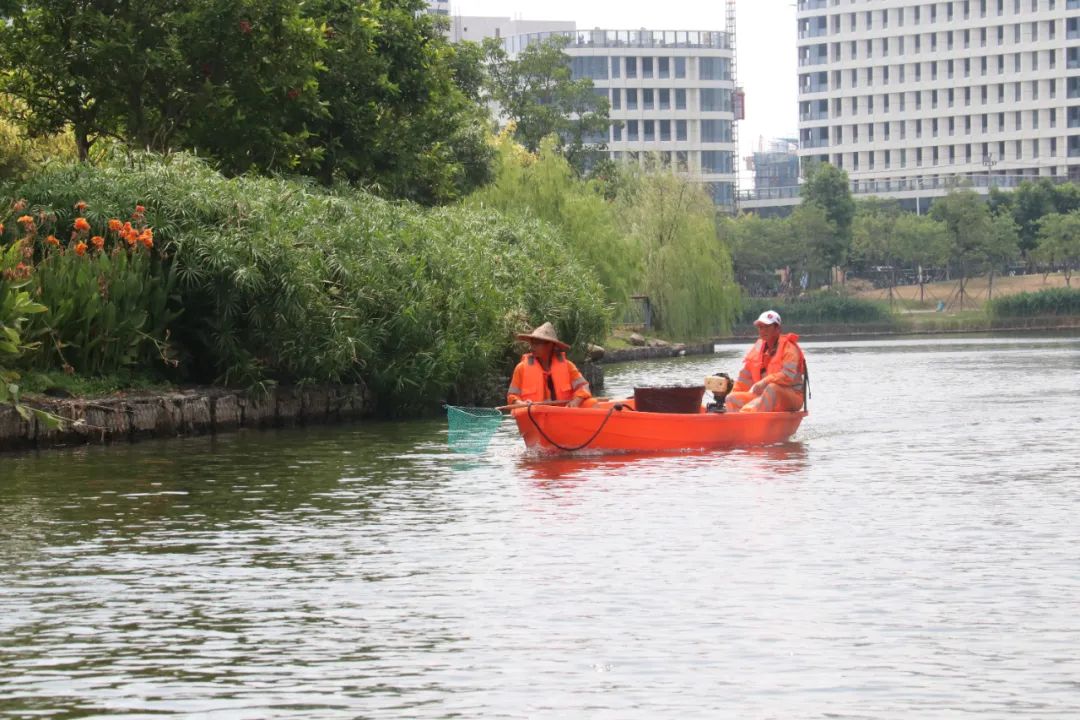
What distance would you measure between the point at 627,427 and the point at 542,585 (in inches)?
379

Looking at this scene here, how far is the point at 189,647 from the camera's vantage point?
33.4ft

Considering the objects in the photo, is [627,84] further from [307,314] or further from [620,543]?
[620,543]

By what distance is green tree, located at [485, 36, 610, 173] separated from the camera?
88.4 meters

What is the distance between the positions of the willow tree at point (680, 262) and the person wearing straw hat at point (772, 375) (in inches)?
1638

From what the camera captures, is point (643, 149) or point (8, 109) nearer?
point (8, 109)

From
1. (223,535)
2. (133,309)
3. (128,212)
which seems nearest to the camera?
(223,535)

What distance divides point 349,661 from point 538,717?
1.63 metres

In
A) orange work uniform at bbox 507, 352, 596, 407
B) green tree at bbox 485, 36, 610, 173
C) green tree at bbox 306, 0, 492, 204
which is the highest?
green tree at bbox 485, 36, 610, 173

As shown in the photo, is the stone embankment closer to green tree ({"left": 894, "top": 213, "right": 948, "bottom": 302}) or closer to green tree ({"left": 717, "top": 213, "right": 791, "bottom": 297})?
green tree ({"left": 717, "top": 213, "right": 791, "bottom": 297})

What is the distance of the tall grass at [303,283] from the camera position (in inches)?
1082

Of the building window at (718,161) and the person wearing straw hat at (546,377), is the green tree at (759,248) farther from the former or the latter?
the person wearing straw hat at (546,377)

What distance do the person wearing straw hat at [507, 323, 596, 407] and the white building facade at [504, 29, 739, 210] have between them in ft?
466

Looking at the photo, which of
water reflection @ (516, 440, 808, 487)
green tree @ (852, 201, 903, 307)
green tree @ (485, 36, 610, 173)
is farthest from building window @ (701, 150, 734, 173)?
water reflection @ (516, 440, 808, 487)

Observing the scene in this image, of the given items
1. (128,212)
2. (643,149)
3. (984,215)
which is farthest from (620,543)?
(643,149)
